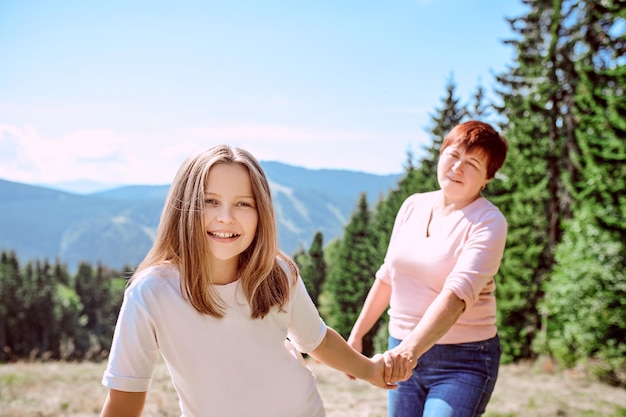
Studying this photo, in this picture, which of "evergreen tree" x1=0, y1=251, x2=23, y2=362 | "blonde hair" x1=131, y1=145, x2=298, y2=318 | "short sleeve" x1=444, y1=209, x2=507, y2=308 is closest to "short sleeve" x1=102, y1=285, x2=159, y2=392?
"blonde hair" x1=131, y1=145, x2=298, y2=318

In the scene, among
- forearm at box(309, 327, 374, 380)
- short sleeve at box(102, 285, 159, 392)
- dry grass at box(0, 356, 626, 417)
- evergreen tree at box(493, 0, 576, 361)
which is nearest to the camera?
short sleeve at box(102, 285, 159, 392)

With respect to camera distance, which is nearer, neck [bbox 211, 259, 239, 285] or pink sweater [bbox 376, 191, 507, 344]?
neck [bbox 211, 259, 239, 285]

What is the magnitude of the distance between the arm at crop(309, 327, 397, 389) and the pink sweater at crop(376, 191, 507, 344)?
1.21 ft

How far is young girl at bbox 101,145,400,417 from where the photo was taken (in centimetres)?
183

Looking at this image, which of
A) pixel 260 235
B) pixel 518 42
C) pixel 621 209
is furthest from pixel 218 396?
pixel 518 42

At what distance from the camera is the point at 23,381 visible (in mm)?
8664

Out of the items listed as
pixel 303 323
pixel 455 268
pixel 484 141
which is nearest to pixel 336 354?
pixel 303 323

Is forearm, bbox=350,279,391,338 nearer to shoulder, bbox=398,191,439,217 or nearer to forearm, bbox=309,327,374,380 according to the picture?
shoulder, bbox=398,191,439,217

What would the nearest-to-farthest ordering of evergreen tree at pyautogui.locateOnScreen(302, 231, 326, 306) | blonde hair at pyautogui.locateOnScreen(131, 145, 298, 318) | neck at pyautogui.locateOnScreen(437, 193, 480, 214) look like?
blonde hair at pyautogui.locateOnScreen(131, 145, 298, 318), neck at pyautogui.locateOnScreen(437, 193, 480, 214), evergreen tree at pyautogui.locateOnScreen(302, 231, 326, 306)

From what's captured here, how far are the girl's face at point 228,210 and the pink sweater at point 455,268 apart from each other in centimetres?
124

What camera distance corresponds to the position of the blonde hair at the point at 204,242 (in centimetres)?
193

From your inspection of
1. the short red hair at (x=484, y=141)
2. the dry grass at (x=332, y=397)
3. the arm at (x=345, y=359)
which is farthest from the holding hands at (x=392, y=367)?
the dry grass at (x=332, y=397)

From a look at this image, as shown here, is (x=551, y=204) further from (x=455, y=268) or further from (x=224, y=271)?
(x=224, y=271)

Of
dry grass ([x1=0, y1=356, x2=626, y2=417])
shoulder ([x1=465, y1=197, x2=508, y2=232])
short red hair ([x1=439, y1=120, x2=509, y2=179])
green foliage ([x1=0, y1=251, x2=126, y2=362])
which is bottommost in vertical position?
green foliage ([x1=0, y1=251, x2=126, y2=362])
